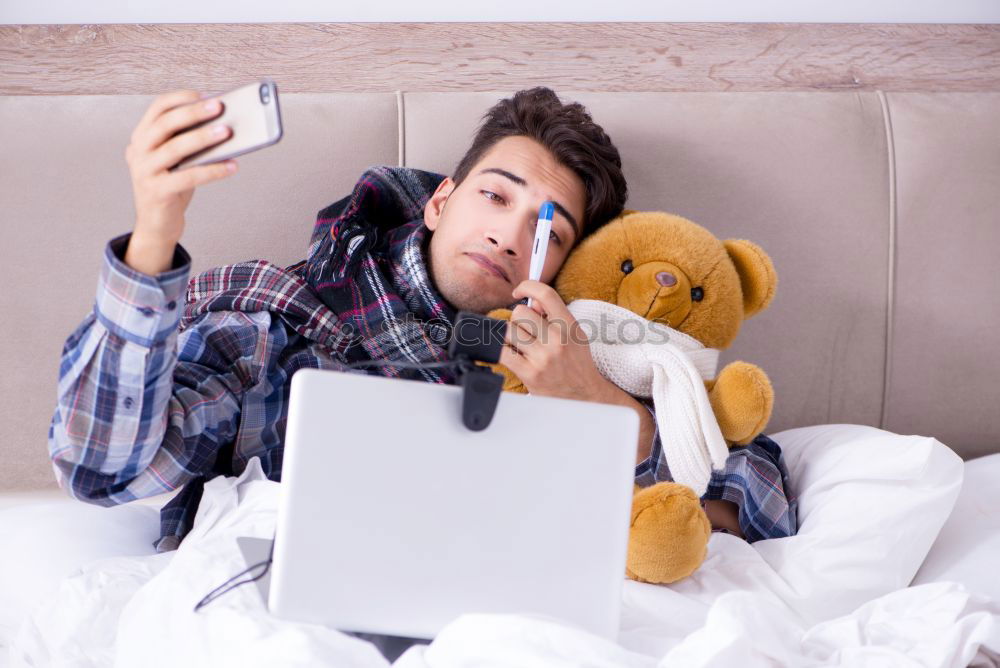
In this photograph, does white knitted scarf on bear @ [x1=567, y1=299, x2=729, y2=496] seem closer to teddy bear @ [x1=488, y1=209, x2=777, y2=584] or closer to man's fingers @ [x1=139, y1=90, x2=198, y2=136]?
teddy bear @ [x1=488, y1=209, x2=777, y2=584]

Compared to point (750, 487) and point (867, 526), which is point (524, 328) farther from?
point (867, 526)

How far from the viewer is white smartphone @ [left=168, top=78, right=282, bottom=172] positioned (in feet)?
2.19

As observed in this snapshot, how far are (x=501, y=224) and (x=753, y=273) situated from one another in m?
Result: 0.37

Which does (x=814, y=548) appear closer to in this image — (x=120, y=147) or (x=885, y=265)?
(x=885, y=265)

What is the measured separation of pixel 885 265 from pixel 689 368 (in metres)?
0.66

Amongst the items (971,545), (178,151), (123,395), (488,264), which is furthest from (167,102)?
(971,545)

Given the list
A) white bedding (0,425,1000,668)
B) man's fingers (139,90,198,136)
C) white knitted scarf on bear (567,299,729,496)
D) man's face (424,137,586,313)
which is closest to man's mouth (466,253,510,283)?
man's face (424,137,586,313)

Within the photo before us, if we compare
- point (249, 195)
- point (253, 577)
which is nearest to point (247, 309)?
point (249, 195)

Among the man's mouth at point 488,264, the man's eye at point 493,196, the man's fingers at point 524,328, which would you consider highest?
the man's eye at point 493,196

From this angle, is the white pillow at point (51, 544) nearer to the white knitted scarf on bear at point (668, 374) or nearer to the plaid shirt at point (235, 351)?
the plaid shirt at point (235, 351)

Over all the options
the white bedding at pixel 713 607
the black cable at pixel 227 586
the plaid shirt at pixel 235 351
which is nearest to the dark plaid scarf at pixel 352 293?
the plaid shirt at pixel 235 351

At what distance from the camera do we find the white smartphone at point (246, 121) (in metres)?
0.67

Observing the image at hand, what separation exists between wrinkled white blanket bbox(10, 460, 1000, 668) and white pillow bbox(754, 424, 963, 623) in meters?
0.04

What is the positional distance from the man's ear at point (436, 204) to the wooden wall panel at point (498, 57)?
27 cm
